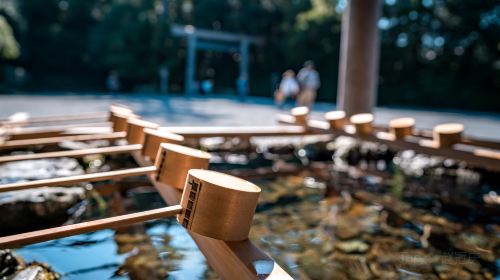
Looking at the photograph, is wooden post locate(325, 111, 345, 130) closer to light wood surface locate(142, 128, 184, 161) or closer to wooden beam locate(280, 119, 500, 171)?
wooden beam locate(280, 119, 500, 171)

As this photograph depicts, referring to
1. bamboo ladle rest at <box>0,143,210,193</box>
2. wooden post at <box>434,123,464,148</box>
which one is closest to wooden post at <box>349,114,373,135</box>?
wooden post at <box>434,123,464,148</box>

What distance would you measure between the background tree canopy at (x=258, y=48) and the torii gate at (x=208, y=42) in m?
1.30

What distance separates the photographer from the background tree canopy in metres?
18.1

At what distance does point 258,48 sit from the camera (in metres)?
25.4

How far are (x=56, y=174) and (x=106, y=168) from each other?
1.03 m

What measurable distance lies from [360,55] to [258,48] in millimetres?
20371

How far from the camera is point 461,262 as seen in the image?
7.60 ft

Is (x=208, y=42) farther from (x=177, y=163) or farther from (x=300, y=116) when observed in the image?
(x=177, y=163)

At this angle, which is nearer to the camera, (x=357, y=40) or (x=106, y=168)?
(x=106, y=168)

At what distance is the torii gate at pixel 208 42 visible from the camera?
69.3 feet

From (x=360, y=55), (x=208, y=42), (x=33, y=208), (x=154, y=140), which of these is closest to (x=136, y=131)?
(x=154, y=140)

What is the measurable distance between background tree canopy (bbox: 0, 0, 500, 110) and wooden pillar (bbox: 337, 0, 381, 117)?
14481 millimetres

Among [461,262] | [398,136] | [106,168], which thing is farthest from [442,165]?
[106,168]

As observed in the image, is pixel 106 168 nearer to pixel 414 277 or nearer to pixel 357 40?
pixel 414 277
